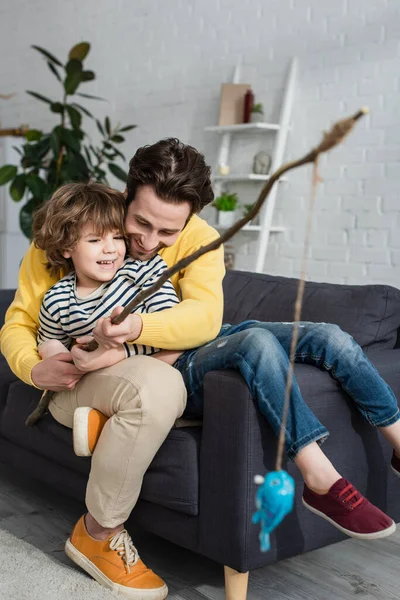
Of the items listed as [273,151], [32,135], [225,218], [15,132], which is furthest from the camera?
[15,132]

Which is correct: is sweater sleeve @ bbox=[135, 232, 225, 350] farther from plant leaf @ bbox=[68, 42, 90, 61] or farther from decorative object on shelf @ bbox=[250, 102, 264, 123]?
plant leaf @ bbox=[68, 42, 90, 61]

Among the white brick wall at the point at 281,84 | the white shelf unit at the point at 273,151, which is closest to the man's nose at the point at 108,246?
the white brick wall at the point at 281,84

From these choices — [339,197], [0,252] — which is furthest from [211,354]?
[0,252]

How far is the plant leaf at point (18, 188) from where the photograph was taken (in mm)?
4496

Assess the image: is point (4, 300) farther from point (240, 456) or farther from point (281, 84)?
point (281, 84)

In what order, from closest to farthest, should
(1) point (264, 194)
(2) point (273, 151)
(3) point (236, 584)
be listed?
(1) point (264, 194) → (3) point (236, 584) → (2) point (273, 151)

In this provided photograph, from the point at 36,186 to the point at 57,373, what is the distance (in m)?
2.78

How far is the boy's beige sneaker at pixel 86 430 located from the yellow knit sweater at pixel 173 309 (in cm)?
20

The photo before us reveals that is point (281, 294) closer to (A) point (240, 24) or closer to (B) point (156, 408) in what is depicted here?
(B) point (156, 408)

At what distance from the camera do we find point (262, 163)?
427 centimetres

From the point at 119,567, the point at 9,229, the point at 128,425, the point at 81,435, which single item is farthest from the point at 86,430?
the point at 9,229

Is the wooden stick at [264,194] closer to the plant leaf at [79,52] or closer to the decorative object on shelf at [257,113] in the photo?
the decorative object on shelf at [257,113]

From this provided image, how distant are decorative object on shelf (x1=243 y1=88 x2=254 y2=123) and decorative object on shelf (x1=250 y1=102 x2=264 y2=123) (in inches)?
1.0

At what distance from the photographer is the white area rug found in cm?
180
